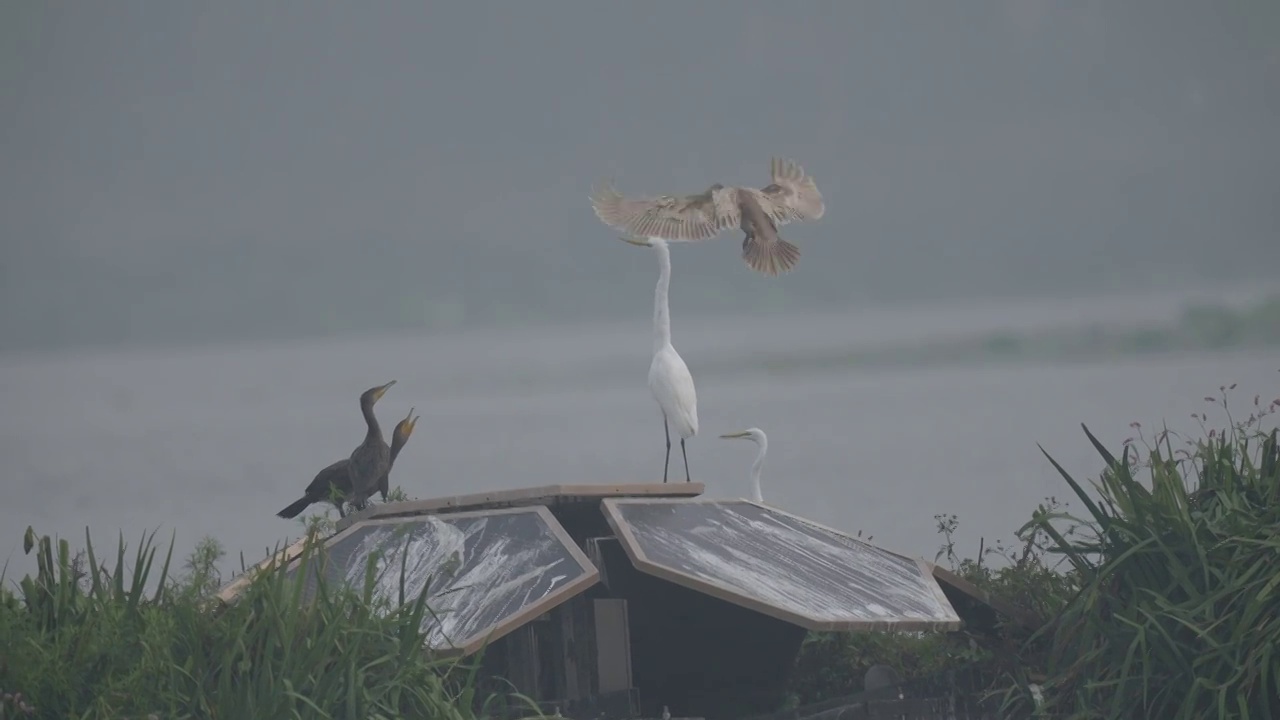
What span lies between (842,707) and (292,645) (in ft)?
12.1

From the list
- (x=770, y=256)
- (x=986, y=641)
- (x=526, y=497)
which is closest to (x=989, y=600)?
(x=986, y=641)

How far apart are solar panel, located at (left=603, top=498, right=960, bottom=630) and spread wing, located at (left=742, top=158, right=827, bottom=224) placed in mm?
3792

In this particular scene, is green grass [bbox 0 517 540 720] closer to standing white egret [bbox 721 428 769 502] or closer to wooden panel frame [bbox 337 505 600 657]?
wooden panel frame [bbox 337 505 600 657]

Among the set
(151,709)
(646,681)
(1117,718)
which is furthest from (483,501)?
(1117,718)

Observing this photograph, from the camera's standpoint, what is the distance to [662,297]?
51.5 ft

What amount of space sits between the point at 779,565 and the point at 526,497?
1694 millimetres

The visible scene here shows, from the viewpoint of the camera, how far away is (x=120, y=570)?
9.70 m

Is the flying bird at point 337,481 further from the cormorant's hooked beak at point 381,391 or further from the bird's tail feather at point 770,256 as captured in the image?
the bird's tail feather at point 770,256

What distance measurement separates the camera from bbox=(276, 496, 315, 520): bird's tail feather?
562 inches

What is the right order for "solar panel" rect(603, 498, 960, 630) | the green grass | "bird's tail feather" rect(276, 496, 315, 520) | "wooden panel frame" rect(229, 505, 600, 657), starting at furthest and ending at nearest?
"bird's tail feather" rect(276, 496, 315, 520)
"solar panel" rect(603, 498, 960, 630)
"wooden panel frame" rect(229, 505, 600, 657)
the green grass

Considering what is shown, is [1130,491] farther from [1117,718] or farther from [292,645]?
[292,645]

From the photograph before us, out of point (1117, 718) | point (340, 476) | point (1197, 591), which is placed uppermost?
point (340, 476)

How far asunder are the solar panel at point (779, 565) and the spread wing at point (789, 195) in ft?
12.4

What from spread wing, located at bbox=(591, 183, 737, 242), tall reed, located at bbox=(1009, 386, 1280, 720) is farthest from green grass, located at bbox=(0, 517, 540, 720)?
spread wing, located at bbox=(591, 183, 737, 242)
